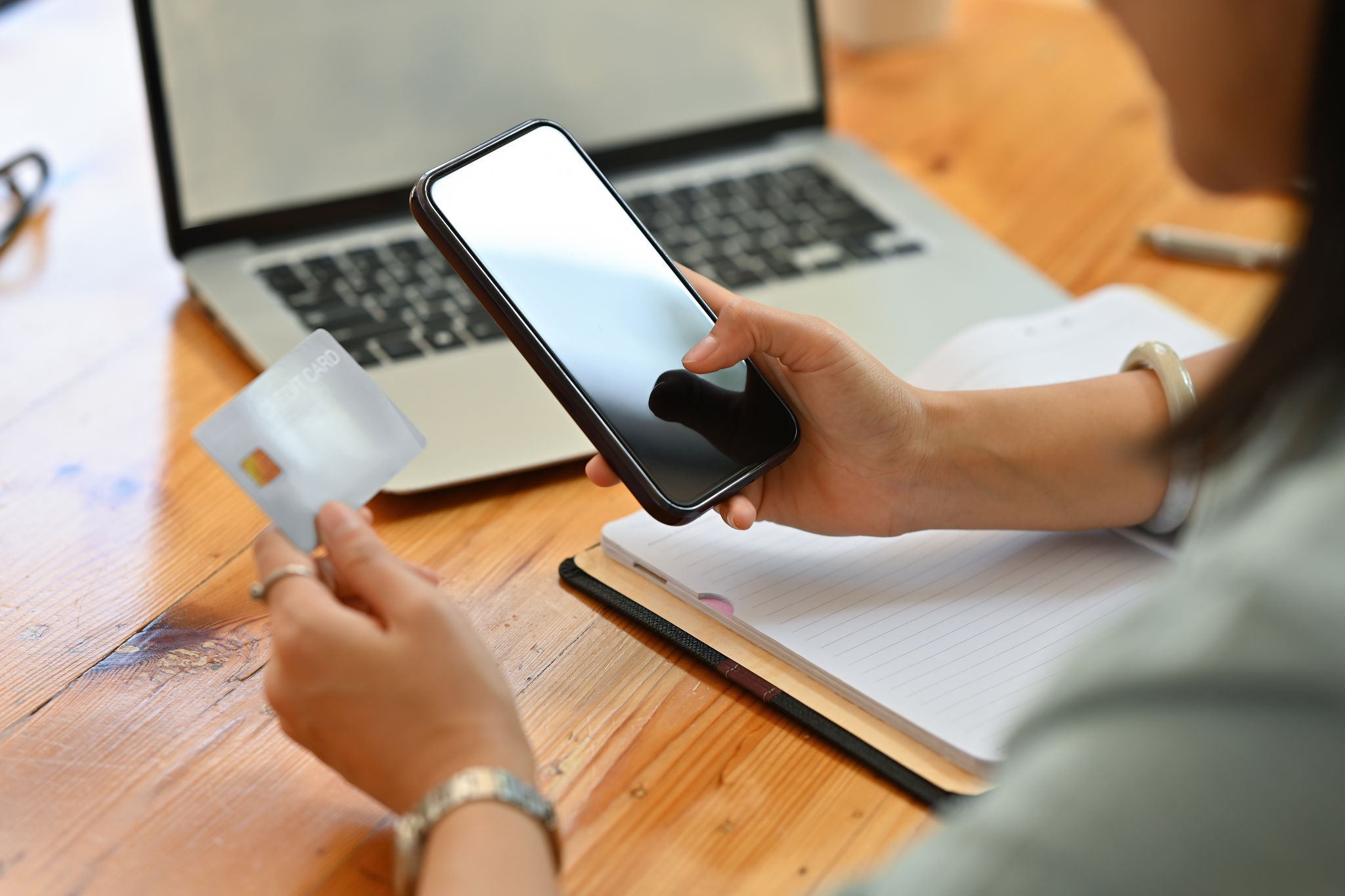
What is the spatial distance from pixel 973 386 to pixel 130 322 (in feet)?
1.83

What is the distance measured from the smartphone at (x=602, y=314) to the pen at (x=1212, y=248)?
51 cm

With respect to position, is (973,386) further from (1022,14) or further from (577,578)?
(1022,14)

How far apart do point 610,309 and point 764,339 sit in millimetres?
78

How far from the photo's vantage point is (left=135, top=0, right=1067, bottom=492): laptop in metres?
0.76

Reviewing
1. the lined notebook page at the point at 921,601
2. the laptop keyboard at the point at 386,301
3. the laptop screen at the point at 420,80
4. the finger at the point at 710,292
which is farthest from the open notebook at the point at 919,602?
the laptop screen at the point at 420,80

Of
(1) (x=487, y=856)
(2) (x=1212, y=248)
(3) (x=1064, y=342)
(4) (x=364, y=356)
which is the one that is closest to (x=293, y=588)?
(1) (x=487, y=856)

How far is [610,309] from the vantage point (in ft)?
1.94

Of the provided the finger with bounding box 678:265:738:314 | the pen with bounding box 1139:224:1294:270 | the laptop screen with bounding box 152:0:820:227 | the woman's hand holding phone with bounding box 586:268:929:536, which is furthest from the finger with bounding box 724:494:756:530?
the pen with bounding box 1139:224:1294:270

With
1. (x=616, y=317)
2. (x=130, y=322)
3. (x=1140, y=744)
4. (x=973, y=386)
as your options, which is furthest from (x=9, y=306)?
(x=1140, y=744)

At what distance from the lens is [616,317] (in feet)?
1.93

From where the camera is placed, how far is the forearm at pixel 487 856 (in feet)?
1.29

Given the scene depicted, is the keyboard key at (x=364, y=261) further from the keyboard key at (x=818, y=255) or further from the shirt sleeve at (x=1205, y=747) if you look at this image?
the shirt sleeve at (x=1205, y=747)

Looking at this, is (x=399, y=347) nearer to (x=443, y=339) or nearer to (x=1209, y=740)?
(x=443, y=339)

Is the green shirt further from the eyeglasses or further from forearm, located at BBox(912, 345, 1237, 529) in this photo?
the eyeglasses
